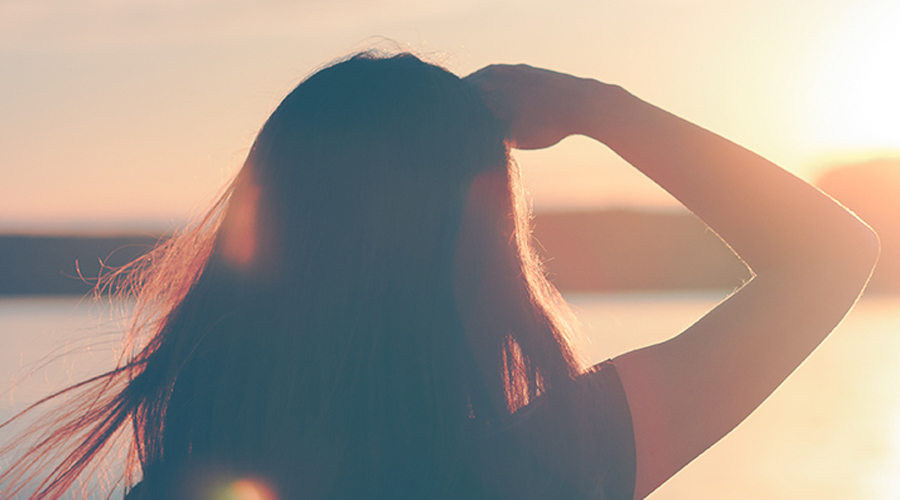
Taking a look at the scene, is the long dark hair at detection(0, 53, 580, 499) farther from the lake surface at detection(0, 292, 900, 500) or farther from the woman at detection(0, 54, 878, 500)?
the lake surface at detection(0, 292, 900, 500)

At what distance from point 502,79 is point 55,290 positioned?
6916 centimetres

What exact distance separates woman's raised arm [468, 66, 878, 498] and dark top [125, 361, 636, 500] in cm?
3

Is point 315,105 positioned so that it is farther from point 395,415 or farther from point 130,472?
point 130,472

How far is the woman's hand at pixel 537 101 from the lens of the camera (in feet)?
4.01

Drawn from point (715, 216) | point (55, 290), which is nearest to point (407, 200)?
point (715, 216)

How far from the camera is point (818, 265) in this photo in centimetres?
125

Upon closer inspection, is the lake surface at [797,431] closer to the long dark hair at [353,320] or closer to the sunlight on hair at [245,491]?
the long dark hair at [353,320]

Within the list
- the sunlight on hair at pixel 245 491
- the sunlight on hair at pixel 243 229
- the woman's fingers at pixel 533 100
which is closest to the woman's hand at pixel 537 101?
the woman's fingers at pixel 533 100

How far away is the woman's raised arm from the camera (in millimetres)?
1007

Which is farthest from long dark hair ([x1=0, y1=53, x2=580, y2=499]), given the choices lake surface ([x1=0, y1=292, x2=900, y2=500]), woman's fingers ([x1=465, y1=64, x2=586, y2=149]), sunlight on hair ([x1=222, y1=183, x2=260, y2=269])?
lake surface ([x1=0, y1=292, x2=900, y2=500])

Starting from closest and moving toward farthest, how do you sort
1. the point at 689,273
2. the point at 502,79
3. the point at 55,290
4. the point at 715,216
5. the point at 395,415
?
the point at 395,415 → the point at 502,79 → the point at 715,216 → the point at 55,290 → the point at 689,273

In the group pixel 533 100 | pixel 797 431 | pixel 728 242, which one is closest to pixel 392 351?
pixel 533 100

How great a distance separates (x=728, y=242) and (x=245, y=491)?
1001 millimetres

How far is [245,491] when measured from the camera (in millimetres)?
962
